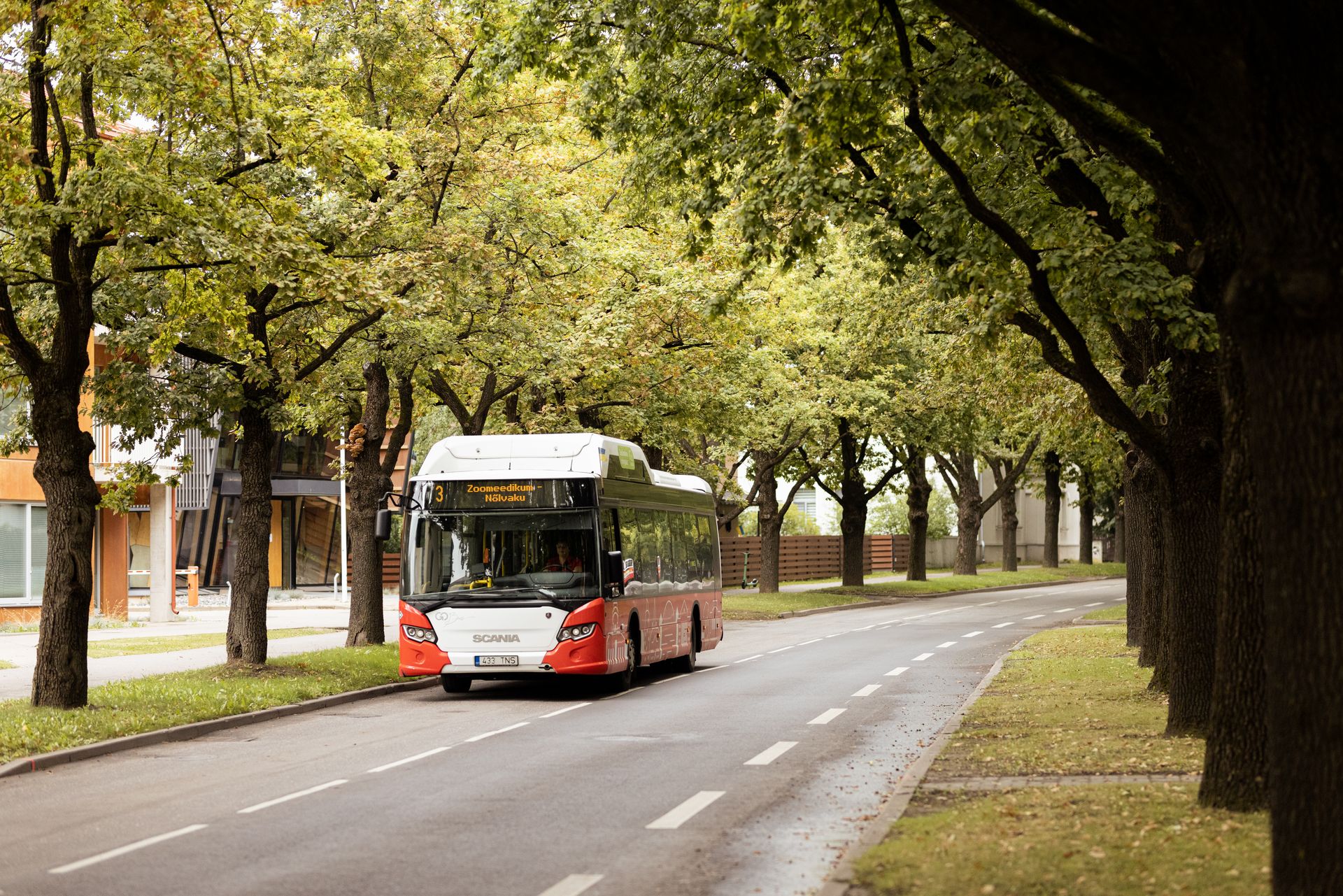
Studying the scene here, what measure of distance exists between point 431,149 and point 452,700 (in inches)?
318

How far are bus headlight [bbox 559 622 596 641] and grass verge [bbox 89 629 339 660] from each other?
8.75m

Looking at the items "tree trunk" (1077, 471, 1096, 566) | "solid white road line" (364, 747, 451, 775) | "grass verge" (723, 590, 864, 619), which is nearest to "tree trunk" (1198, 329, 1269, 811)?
"solid white road line" (364, 747, 451, 775)

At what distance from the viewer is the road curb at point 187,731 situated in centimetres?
1228

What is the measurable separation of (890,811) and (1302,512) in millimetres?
4055

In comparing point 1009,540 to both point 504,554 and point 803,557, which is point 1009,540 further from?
point 504,554

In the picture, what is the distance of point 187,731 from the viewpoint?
14.5 m

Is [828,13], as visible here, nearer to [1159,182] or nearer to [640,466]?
[1159,182]

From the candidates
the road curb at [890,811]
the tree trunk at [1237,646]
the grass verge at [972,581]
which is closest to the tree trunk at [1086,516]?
the grass verge at [972,581]

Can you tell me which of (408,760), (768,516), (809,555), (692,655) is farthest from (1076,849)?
(809,555)

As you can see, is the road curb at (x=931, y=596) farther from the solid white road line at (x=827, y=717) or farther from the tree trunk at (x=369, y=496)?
the solid white road line at (x=827, y=717)

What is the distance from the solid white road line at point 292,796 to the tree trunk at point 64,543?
4.77 meters

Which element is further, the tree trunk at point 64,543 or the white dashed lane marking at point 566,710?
the white dashed lane marking at point 566,710

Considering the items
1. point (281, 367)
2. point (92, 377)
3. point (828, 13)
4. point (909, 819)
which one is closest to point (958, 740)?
point (909, 819)

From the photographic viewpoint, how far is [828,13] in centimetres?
1157
